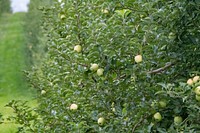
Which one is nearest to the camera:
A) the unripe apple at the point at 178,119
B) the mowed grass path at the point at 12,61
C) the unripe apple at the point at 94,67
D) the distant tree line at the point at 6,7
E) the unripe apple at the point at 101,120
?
the unripe apple at the point at 178,119

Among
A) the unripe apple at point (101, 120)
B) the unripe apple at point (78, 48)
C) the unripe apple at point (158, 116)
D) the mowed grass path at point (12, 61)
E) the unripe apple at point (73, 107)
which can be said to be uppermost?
the mowed grass path at point (12, 61)

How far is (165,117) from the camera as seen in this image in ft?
6.15

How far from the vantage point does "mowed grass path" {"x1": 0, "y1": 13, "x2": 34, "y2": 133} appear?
46.4 feet

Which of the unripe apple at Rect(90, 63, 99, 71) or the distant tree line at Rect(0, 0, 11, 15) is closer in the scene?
the unripe apple at Rect(90, 63, 99, 71)

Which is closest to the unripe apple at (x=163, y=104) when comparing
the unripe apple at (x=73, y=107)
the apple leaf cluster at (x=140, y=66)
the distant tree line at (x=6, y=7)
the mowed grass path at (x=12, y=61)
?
the apple leaf cluster at (x=140, y=66)

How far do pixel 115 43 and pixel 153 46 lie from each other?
0.16 m

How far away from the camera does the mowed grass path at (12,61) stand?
14140 mm

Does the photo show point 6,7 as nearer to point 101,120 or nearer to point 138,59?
point 101,120

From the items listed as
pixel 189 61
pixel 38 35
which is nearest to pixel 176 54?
pixel 189 61

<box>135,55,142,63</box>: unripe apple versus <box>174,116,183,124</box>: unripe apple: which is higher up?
<box>135,55,142,63</box>: unripe apple

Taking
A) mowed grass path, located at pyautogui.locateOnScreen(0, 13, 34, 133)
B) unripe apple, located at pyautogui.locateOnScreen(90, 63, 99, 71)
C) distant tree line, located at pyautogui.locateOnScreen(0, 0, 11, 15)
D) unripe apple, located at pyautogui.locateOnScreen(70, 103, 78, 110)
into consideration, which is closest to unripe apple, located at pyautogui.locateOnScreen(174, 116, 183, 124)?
unripe apple, located at pyautogui.locateOnScreen(90, 63, 99, 71)

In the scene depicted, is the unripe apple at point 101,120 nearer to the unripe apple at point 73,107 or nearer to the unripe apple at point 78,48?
the unripe apple at point 73,107

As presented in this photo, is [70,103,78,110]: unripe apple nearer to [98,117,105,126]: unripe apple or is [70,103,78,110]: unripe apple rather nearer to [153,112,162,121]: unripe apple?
[98,117,105,126]: unripe apple

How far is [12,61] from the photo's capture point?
725 inches
